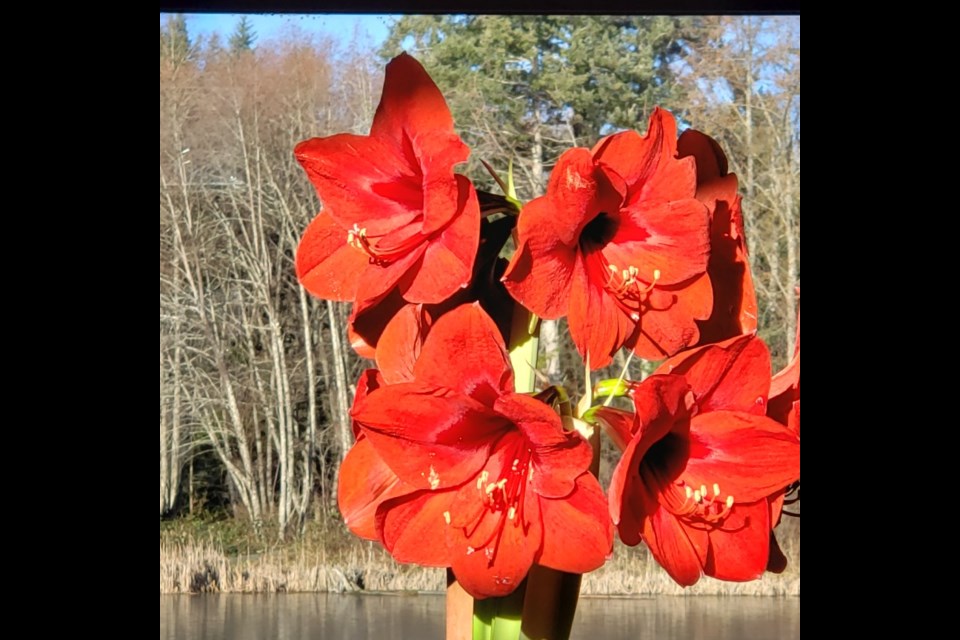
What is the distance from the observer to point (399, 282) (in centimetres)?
61

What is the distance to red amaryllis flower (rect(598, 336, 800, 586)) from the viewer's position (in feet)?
1.87

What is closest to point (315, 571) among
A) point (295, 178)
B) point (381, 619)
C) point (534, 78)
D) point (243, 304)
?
point (381, 619)

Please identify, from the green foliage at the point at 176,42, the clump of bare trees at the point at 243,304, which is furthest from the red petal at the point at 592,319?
the green foliage at the point at 176,42

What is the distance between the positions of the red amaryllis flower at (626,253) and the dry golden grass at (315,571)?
10.7ft

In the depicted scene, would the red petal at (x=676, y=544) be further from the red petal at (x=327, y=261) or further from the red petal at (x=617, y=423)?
the red petal at (x=327, y=261)

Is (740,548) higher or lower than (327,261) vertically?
lower

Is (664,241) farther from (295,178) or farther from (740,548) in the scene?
(295,178)

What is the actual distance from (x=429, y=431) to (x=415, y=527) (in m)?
0.05

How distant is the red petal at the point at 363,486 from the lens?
0.61 meters

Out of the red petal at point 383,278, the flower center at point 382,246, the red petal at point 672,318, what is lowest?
the red petal at point 672,318

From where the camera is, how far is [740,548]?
0.59 meters

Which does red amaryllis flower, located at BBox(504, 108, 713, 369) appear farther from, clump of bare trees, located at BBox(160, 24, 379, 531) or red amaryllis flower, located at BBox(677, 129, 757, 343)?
clump of bare trees, located at BBox(160, 24, 379, 531)
